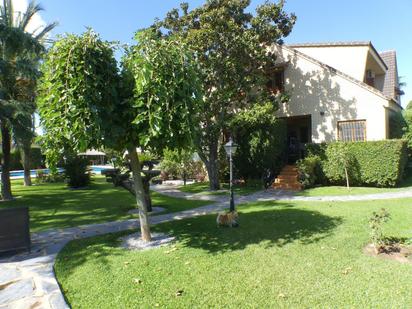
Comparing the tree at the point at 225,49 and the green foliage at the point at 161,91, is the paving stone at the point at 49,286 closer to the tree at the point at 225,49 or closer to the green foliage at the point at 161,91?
the green foliage at the point at 161,91

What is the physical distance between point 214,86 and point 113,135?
37.3 ft

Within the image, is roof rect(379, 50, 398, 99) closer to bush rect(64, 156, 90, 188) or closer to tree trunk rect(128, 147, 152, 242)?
tree trunk rect(128, 147, 152, 242)

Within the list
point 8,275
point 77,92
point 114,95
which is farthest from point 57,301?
point 114,95

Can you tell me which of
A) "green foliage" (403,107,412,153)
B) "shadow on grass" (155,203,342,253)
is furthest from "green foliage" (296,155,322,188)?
"shadow on grass" (155,203,342,253)

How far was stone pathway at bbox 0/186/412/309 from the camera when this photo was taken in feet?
15.7

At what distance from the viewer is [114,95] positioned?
6.38m

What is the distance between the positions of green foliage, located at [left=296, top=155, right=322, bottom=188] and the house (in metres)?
2.06

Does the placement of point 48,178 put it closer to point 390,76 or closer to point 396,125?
point 396,125

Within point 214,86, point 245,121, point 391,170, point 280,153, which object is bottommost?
point 391,170

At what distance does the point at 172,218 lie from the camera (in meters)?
10.3

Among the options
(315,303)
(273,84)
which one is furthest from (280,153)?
(315,303)

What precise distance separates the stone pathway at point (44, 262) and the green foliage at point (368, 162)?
6.02ft

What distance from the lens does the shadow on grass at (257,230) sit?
709 centimetres

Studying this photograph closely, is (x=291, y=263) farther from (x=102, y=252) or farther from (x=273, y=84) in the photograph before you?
(x=273, y=84)
